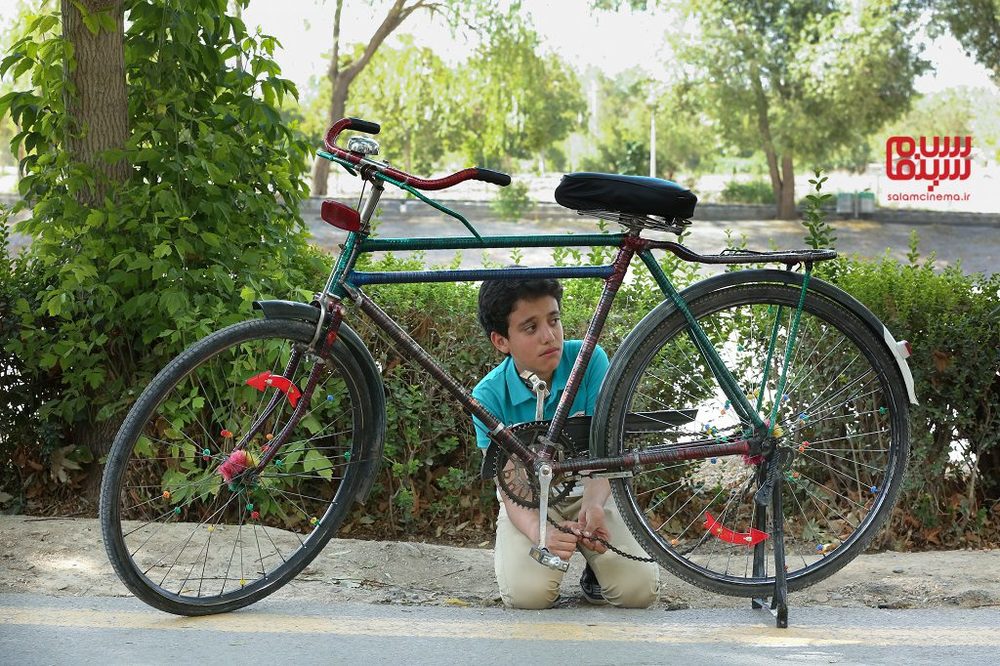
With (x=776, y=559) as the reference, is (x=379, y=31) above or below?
above

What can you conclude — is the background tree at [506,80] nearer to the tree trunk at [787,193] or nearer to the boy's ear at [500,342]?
the tree trunk at [787,193]

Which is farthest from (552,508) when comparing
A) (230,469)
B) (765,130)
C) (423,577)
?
(765,130)

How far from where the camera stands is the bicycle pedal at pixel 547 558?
2.98 metres

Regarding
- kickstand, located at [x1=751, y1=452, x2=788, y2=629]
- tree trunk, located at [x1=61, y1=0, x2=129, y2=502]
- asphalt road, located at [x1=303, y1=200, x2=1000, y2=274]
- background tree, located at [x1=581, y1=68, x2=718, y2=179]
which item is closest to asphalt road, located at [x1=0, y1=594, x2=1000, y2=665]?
kickstand, located at [x1=751, y1=452, x2=788, y2=629]

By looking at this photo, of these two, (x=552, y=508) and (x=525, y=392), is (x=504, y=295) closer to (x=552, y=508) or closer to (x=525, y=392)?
(x=525, y=392)

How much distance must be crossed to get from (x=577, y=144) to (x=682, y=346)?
37722 mm

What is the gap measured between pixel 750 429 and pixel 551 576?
70 cm

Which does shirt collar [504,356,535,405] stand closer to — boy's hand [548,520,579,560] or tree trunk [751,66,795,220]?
boy's hand [548,520,579,560]

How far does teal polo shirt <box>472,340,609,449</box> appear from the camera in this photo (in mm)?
3246

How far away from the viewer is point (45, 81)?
4000mm

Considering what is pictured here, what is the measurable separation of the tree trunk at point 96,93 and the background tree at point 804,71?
20.8m

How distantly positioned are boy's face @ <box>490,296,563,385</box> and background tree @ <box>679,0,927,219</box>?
21076mm

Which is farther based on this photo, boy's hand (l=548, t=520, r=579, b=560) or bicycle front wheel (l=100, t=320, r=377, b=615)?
boy's hand (l=548, t=520, r=579, b=560)

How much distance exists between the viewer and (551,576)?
10.4ft
